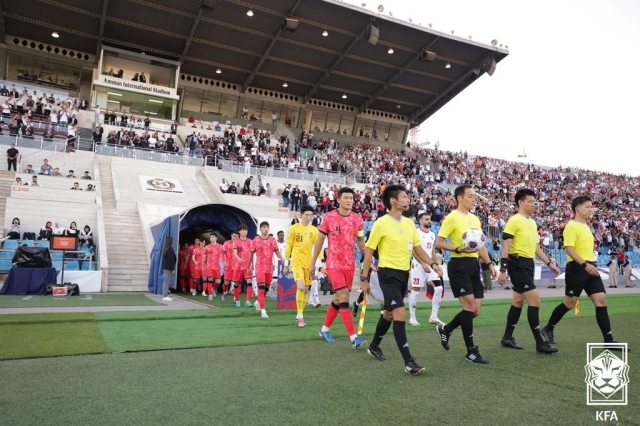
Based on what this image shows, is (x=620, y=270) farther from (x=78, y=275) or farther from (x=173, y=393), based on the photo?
(x=173, y=393)

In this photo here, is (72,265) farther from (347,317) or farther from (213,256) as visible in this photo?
(347,317)

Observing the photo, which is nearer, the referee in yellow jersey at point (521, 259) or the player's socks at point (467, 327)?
the player's socks at point (467, 327)

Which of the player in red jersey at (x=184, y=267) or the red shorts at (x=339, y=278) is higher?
the red shorts at (x=339, y=278)

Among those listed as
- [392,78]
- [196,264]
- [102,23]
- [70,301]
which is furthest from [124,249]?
[392,78]

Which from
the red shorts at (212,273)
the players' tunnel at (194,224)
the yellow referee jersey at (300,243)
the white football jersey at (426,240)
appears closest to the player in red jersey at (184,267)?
the players' tunnel at (194,224)

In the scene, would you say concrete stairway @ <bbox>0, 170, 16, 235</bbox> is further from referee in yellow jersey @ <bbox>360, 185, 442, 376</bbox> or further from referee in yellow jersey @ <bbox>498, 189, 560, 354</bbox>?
referee in yellow jersey @ <bbox>498, 189, 560, 354</bbox>

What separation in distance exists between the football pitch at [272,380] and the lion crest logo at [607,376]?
0.11 meters

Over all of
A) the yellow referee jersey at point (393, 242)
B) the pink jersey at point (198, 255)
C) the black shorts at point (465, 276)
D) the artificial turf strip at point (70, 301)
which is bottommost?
the artificial turf strip at point (70, 301)

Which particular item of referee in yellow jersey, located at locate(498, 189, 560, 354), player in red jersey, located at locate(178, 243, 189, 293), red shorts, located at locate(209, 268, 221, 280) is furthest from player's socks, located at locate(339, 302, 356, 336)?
player in red jersey, located at locate(178, 243, 189, 293)

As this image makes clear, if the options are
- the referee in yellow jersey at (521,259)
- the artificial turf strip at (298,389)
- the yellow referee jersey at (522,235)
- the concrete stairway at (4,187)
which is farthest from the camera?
the concrete stairway at (4,187)

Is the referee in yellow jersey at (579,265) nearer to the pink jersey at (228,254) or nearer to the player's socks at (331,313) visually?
the player's socks at (331,313)

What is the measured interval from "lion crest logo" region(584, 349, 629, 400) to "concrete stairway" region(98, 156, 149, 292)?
50.4 ft

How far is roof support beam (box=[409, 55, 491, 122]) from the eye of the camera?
139 ft

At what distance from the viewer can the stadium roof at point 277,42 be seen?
33.7 m
